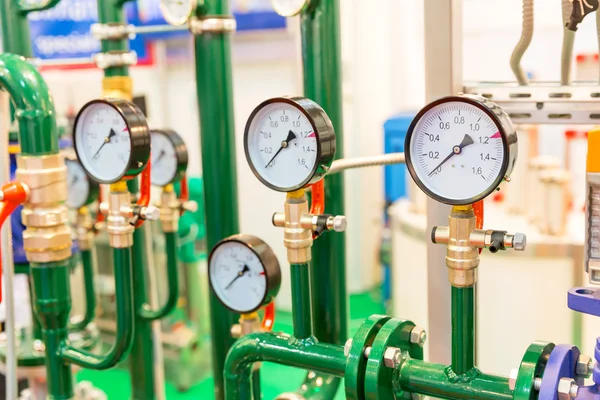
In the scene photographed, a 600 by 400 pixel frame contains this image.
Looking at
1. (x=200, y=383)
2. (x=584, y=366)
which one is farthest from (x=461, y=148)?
(x=200, y=383)

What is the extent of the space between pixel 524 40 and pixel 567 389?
1.69ft

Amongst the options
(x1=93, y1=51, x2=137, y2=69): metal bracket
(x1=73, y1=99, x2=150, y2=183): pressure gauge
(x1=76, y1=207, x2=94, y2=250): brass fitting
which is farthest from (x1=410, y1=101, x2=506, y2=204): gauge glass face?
(x1=76, y1=207, x2=94, y2=250): brass fitting

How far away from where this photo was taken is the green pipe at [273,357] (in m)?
1.04

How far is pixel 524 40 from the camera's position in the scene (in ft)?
3.45

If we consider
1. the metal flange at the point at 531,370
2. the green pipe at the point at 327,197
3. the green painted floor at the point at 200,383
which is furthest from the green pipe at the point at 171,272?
the green painted floor at the point at 200,383

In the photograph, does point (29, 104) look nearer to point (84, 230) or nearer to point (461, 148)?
point (84, 230)

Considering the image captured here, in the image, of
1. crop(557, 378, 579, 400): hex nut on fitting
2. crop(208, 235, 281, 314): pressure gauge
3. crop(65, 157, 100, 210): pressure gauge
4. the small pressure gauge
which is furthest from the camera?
crop(65, 157, 100, 210): pressure gauge

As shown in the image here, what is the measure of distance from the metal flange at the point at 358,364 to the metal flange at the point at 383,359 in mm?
16

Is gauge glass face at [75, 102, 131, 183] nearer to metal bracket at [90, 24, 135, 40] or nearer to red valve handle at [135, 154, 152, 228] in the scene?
red valve handle at [135, 154, 152, 228]

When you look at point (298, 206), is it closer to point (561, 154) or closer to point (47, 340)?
point (47, 340)

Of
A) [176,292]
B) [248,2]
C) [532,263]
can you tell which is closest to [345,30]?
[248,2]

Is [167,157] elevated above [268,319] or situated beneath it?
elevated above

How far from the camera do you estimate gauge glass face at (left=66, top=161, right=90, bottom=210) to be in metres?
1.59

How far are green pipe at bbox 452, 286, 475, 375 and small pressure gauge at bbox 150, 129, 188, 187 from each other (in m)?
0.74
